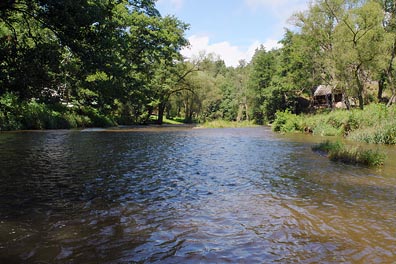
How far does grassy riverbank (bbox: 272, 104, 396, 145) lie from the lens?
73.8 ft

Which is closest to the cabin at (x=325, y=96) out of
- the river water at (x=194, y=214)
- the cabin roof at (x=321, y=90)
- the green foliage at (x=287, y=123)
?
the cabin roof at (x=321, y=90)

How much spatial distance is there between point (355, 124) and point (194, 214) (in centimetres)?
2579

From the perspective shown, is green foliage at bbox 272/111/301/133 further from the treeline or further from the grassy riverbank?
the treeline

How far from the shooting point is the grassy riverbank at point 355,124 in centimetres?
2248

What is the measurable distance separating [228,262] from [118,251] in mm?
1750

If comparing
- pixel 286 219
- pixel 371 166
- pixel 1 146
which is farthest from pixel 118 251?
pixel 1 146

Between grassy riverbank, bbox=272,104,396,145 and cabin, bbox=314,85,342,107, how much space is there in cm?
2239

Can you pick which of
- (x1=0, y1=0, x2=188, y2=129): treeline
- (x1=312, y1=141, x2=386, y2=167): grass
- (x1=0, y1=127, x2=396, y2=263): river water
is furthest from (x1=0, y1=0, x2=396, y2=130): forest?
(x1=312, y1=141, x2=386, y2=167): grass

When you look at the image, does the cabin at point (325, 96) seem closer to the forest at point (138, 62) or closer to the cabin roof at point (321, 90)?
the cabin roof at point (321, 90)

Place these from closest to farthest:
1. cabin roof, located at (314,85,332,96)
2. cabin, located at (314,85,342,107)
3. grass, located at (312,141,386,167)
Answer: grass, located at (312,141,386,167) → cabin, located at (314,85,342,107) → cabin roof, located at (314,85,332,96)

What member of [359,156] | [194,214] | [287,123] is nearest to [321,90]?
[287,123]

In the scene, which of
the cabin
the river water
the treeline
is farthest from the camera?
the cabin

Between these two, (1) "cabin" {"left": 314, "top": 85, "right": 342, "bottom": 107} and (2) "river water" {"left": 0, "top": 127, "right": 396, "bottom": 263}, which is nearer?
(2) "river water" {"left": 0, "top": 127, "right": 396, "bottom": 263}

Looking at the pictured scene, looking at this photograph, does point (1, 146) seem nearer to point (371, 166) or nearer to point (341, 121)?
point (371, 166)
